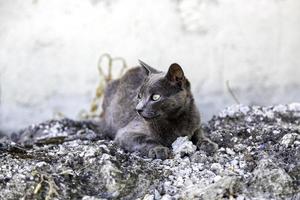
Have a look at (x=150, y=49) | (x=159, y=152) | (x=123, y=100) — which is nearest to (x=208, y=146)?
(x=159, y=152)

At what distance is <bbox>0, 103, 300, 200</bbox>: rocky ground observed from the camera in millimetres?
3184

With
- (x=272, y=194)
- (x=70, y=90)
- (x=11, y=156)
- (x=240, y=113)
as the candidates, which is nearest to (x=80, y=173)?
(x=11, y=156)

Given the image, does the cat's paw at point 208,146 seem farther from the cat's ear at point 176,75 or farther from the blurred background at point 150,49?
the blurred background at point 150,49

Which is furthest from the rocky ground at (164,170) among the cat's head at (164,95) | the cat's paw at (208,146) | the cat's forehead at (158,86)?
the cat's forehead at (158,86)

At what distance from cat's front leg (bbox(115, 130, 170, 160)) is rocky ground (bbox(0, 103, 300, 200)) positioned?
0.07 meters

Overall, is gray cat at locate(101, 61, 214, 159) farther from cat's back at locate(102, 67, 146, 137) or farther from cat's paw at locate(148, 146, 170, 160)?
cat's back at locate(102, 67, 146, 137)

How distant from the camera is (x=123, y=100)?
4.51 m

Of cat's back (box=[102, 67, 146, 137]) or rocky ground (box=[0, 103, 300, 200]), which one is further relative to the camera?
cat's back (box=[102, 67, 146, 137])

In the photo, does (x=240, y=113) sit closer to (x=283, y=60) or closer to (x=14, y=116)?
(x=283, y=60)

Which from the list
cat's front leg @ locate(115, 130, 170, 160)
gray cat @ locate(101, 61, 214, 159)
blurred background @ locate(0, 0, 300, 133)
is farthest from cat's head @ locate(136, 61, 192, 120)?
blurred background @ locate(0, 0, 300, 133)

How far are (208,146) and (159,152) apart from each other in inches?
10.9

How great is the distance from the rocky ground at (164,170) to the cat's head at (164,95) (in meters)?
0.20

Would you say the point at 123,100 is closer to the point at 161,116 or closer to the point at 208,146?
the point at 161,116

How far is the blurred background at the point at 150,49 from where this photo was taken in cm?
536
